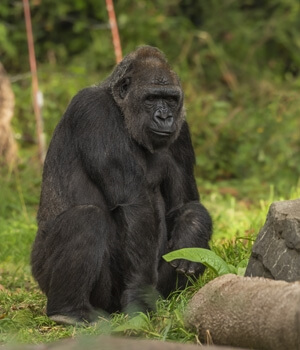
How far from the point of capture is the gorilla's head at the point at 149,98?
5871mm

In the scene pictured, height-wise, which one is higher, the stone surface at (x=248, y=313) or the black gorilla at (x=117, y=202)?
the black gorilla at (x=117, y=202)

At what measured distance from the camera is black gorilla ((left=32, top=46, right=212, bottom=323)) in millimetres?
5566

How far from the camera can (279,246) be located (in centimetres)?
498

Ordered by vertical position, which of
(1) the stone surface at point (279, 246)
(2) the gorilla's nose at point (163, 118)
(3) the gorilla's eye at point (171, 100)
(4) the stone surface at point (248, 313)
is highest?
(3) the gorilla's eye at point (171, 100)

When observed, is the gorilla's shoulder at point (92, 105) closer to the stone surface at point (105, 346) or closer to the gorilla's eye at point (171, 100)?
the gorilla's eye at point (171, 100)

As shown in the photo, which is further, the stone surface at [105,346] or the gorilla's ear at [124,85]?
the gorilla's ear at [124,85]

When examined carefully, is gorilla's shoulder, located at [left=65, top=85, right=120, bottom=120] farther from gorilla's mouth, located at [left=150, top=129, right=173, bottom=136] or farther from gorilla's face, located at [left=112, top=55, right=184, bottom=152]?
gorilla's mouth, located at [left=150, top=129, right=173, bottom=136]

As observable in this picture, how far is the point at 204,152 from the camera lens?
11.2m

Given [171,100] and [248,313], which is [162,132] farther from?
[248,313]

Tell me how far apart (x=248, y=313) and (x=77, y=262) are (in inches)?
61.7

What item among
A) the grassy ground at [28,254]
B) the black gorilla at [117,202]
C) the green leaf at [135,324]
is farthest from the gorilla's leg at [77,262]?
the green leaf at [135,324]

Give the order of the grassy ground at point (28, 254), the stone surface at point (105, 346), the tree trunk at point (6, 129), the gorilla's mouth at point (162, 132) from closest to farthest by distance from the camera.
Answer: the stone surface at point (105, 346) → the grassy ground at point (28, 254) → the gorilla's mouth at point (162, 132) → the tree trunk at point (6, 129)

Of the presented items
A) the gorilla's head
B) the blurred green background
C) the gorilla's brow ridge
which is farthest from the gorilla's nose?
the blurred green background

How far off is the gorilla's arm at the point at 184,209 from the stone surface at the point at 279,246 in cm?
75
